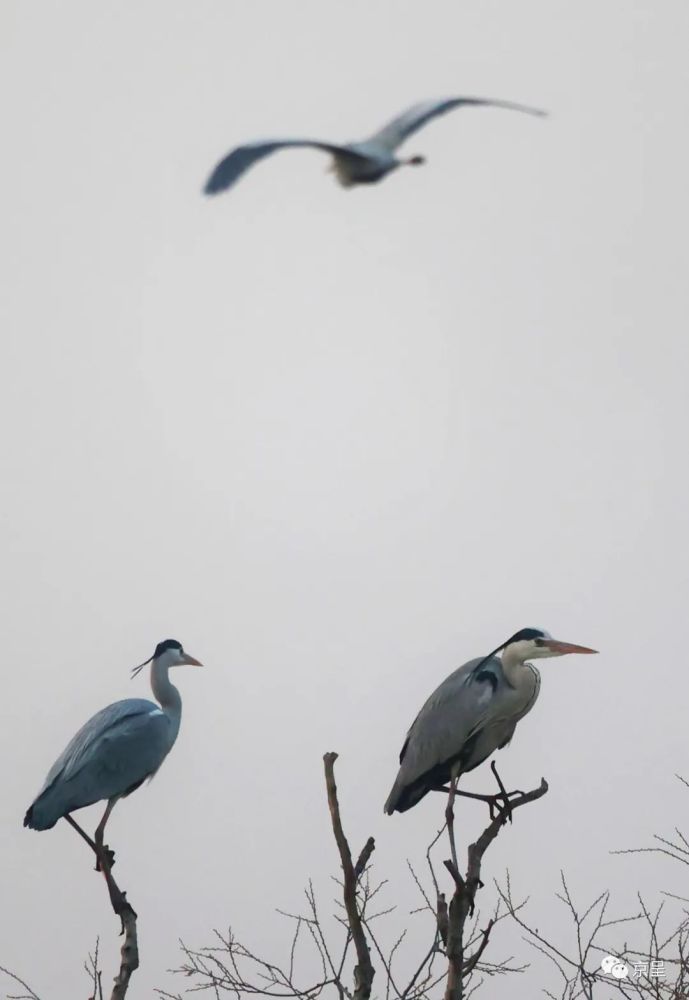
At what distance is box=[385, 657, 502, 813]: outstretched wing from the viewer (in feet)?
29.4

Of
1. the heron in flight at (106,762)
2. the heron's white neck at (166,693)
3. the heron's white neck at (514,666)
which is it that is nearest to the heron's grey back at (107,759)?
the heron in flight at (106,762)

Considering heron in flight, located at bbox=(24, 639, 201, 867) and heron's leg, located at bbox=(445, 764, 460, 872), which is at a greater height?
heron in flight, located at bbox=(24, 639, 201, 867)

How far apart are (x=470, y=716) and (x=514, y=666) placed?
15.8 inches

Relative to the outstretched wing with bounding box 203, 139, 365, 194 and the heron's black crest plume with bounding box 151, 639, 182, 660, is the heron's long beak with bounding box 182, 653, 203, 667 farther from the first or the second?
the outstretched wing with bounding box 203, 139, 365, 194

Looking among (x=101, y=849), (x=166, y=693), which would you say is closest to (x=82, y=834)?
(x=101, y=849)

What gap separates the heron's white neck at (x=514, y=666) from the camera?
909 cm

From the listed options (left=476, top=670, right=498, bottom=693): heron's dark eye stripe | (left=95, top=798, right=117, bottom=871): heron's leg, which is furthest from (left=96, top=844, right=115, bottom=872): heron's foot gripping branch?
(left=476, top=670, right=498, bottom=693): heron's dark eye stripe

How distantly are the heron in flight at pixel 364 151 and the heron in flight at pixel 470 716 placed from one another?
3095mm

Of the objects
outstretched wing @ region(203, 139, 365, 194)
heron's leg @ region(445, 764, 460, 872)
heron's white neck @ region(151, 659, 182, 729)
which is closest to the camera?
outstretched wing @ region(203, 139, 365, 194)

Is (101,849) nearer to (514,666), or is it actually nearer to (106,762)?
(106,762)

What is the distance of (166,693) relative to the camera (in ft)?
33.4

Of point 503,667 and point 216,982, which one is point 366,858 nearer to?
point 216,982

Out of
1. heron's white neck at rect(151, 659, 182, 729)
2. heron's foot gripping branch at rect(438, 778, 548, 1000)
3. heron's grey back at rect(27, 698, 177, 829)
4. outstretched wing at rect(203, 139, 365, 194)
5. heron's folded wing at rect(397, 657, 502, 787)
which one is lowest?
heron's foot gripping branch at rect(438, 778, 548, 1000)

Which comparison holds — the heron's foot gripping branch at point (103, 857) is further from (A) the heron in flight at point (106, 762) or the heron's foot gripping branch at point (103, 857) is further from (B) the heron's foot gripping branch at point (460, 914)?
(B) the heron's foot gripping branch at point (460, 914)
